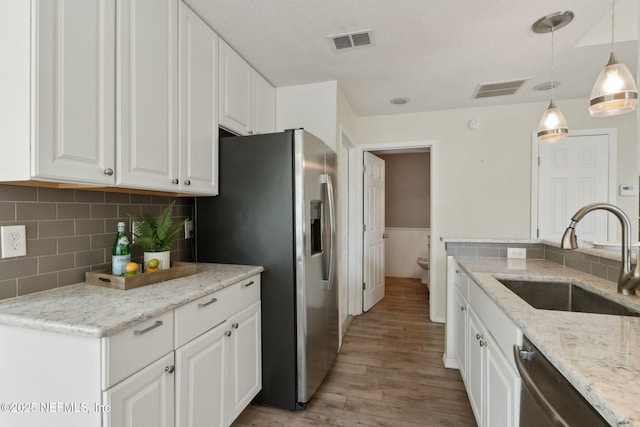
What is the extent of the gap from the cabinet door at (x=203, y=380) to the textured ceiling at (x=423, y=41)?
1.80 meters

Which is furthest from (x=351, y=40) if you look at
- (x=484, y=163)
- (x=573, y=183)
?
(x=573, y=183)

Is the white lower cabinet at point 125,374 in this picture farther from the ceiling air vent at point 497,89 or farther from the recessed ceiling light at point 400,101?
the ceiling air vent at point 497,89

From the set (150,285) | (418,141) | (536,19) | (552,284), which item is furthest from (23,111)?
(418,141)

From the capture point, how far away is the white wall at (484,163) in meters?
3.31

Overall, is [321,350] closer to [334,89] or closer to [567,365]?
[567,365]

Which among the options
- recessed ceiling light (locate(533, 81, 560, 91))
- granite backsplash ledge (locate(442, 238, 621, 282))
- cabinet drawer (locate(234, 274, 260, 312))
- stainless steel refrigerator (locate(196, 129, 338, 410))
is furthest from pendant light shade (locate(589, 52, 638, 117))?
cabinet drawer (locate(234, 274, 260, 312))

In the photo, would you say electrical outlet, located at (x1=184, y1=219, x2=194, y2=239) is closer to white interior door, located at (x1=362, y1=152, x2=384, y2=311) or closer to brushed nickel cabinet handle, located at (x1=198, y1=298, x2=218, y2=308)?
brushed nickel cabinet handle, located at (x1=198, y1=298, x2=218, y2=308)

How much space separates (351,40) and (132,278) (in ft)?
6.34

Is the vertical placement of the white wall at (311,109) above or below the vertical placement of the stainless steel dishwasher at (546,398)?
above

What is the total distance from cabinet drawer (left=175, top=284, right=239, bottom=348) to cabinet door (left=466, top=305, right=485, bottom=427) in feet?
4.24

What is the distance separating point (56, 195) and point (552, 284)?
98.6 inches

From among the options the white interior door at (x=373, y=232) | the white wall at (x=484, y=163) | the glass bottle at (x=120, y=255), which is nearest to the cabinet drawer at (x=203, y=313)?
the glass bottle at (x=120, y=255)

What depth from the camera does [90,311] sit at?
1075 millimetres

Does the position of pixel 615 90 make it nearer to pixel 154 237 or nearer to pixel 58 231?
pixel 154 237
